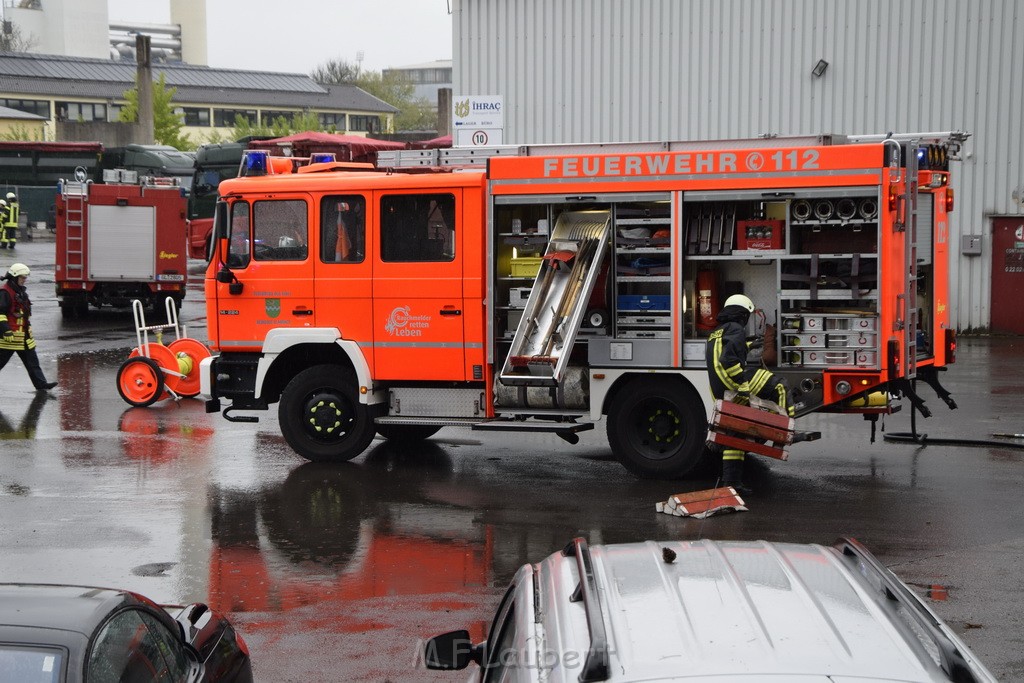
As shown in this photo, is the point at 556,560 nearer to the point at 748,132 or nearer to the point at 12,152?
the point at 748,132

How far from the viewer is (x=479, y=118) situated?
22.8 metres

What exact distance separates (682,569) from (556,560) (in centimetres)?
53

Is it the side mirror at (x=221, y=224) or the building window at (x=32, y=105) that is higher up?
the building window at (x=32, y=105)

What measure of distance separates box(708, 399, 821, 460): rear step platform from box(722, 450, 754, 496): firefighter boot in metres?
0.14

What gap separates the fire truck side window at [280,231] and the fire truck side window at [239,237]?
10cm

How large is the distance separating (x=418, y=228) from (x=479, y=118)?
1153cm

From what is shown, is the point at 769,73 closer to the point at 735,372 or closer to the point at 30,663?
the point at 735,372

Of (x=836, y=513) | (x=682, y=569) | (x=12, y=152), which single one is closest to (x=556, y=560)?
(x=682, y=569)

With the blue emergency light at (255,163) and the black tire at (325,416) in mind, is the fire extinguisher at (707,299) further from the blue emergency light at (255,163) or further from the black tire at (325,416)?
the blue emergency light at (255,163)

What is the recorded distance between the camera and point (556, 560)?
12.6 ft

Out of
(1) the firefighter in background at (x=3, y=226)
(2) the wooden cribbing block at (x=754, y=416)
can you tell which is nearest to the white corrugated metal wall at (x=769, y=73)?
(2) the wooden cribbing block at (x=754, y=416)

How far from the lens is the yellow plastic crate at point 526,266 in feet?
37.5

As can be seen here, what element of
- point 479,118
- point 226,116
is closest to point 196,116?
point 226,116

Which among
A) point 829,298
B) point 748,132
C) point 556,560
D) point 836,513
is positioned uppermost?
point 748,132
